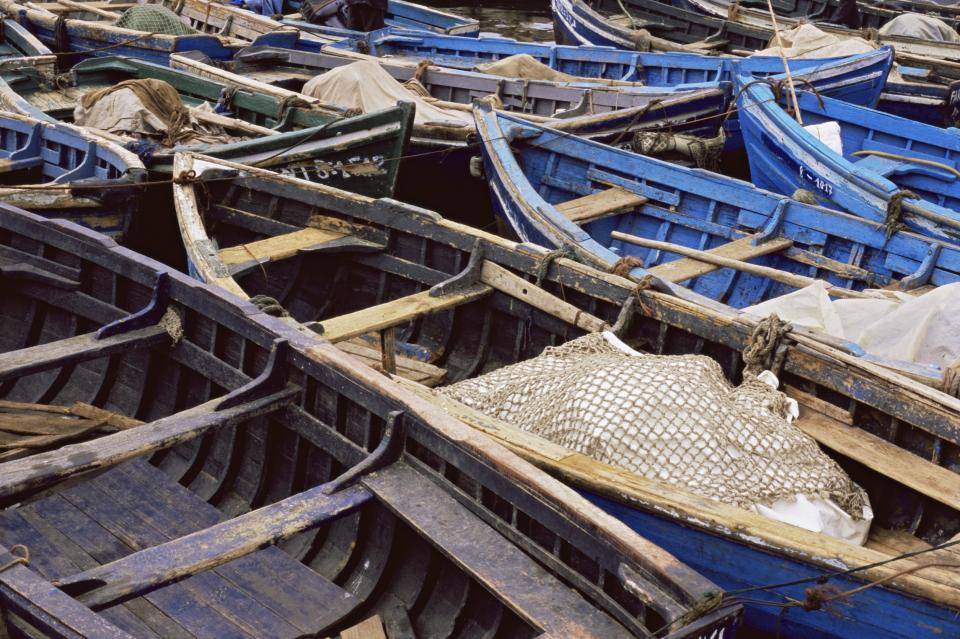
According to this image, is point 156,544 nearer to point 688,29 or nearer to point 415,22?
point 415,22

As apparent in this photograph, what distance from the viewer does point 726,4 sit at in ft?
55.9

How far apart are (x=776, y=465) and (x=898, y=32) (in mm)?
12371

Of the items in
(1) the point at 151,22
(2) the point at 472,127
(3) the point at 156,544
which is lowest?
(3) the point at 156,544

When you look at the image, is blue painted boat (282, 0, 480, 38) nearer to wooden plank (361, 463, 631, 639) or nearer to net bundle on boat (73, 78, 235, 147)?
net bundle on boat (73, 78, 235, 147)

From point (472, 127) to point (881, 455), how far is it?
594 cm

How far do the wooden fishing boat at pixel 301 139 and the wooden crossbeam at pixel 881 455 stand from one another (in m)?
4.58

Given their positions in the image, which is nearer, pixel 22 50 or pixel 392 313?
pixel 392 313

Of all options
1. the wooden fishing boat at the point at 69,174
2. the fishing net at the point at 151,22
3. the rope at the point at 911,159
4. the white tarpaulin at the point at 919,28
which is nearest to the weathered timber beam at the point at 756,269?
the rope at the point at 911,159

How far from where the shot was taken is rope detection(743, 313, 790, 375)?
16.9ft

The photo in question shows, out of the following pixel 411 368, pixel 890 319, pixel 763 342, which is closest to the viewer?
pixel 763 342

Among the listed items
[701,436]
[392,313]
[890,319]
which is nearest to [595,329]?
[392,313]

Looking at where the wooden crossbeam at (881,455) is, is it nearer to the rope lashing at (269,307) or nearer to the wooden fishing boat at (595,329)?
the wooden fishing boat at (595,329)

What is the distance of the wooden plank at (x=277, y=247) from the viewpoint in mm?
6680

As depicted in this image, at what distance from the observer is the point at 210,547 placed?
12.5 ft
